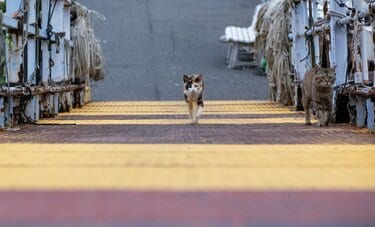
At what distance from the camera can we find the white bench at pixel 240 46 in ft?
43.9

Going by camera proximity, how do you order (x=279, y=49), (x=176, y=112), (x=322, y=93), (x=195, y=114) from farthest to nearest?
(x=279, y=49), (x=176, y=112), (x=195, y=114), (x=322, y=93)

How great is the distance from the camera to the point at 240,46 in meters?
13.7

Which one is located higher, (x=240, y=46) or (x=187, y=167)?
(x=240, y=46)

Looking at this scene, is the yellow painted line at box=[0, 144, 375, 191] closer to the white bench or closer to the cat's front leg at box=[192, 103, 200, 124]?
the cat's front leg at box=[192, 103, 200, 124]

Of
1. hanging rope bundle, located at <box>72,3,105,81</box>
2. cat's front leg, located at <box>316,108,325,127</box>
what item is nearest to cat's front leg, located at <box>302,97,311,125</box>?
cat's front leg, located at <box>316,108,325,127</box>

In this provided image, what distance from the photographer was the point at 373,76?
5035 millimetres

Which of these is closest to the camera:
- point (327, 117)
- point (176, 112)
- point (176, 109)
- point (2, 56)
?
point (2, 56)

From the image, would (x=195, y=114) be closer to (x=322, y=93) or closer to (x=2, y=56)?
(x=322, y=93)

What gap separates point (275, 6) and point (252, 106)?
4.49 ft

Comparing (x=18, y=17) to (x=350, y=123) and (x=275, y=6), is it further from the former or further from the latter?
(x=275, y=6)
